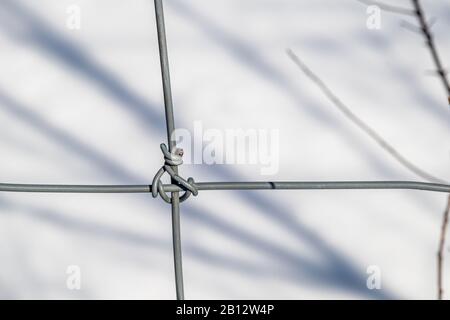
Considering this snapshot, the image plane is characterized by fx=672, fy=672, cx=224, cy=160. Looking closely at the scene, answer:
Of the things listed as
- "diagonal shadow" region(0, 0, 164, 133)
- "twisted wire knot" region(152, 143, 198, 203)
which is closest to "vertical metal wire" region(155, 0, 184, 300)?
"twisted wire knot" region(152, 143, 198, 203)

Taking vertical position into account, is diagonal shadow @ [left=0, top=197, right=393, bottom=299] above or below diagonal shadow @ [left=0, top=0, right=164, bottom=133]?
below

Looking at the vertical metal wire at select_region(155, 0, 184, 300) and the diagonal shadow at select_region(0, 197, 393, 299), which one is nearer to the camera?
the vertical metal wire at select_region(155, 0, 184, 300)

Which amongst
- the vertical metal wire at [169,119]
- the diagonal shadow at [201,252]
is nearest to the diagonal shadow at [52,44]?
the diagonal shadow at [201,252]

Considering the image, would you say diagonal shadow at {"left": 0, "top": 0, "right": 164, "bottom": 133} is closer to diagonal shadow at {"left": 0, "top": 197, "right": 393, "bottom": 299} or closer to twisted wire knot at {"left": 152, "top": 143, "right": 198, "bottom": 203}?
diagonal shadow at {"left": 0, "top": 197, "right": 393, "bottom": 299}

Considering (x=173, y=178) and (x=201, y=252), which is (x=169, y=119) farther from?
(x=201, y=252)

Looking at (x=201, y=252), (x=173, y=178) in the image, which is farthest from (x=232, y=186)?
(x=201, y=252)

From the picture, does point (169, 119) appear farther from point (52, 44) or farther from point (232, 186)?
point (52, 44)

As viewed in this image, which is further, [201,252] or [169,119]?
[201,252]

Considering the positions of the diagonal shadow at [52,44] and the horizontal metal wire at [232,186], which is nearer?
the horizontal metal wire at [232,186]

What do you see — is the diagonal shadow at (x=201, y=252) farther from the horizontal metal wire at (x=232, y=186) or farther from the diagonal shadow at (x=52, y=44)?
the horizontal metal wire at (x=232, y=186)

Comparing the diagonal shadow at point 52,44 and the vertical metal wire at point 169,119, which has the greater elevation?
the diagonal shadow at point 52,44

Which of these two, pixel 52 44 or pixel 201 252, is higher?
pixel 52 44

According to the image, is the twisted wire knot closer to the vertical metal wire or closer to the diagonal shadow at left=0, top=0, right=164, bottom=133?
the vertical metal wire

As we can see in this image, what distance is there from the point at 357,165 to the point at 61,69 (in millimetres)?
576
